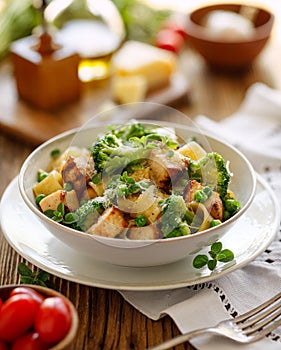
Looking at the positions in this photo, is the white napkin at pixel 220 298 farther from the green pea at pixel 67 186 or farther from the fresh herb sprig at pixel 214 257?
the green pea at pixel 67 186

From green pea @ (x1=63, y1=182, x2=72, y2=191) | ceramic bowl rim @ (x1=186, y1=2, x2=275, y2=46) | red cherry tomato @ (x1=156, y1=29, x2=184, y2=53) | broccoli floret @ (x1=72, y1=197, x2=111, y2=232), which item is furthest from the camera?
red cherry tomato @ (x1=156, y1=29, x2=184, y2=53)

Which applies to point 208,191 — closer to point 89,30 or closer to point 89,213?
point 89,213

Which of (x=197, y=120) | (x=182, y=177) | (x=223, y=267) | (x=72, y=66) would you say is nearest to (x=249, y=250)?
(x=223, y=267)

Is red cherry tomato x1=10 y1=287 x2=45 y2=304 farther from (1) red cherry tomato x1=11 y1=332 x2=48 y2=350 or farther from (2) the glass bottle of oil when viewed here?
(2) the glass bottle of oil

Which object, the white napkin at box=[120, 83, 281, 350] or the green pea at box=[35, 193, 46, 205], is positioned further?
the green pea at box=[35, 193, 46, 205]

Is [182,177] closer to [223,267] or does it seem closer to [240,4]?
[223,267]

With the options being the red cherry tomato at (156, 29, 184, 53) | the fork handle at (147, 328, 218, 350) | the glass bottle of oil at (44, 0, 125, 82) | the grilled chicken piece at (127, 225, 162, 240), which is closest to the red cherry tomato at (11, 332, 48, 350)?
the fork handle at (147, 328, 218, 350)

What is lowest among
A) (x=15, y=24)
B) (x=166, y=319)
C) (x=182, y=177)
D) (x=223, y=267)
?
(x=15, y=24)
